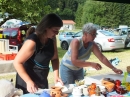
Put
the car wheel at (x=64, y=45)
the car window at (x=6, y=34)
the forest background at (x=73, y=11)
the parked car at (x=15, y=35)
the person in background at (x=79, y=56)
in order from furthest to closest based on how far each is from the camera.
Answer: the car wheel at (x=64, y=45) < the forest background at (x=73, y=11) < the car window at (x=6, y=34) < the parked car at (x=15, y=35) < the person in background at (x=79, y=56)

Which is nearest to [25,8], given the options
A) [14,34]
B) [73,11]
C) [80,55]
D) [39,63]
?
[14,34]

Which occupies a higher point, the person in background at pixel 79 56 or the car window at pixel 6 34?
the person in background at pixel 79 56

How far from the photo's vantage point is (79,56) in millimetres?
2900

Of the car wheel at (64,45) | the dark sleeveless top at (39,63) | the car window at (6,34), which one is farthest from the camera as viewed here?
the car wheel at (64,45)

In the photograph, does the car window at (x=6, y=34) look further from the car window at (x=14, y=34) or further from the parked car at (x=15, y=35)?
the car window at (x=14, y=34)

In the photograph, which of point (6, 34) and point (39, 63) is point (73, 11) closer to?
point (6, 34)

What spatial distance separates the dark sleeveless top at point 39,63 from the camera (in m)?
2.23

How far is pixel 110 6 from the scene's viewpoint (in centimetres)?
5566

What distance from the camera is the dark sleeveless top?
2227 millimetres

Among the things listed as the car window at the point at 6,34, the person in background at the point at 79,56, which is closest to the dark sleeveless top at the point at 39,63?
the person in background at the point at 79,56

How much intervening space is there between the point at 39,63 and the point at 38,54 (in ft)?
0.30

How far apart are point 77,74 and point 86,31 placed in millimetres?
612

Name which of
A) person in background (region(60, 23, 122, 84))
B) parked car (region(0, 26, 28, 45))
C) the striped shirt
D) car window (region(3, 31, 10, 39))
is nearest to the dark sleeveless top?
person in background (region(60, 23, 122, 84))

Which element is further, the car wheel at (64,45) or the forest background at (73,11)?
the car wheel at (64,45)
